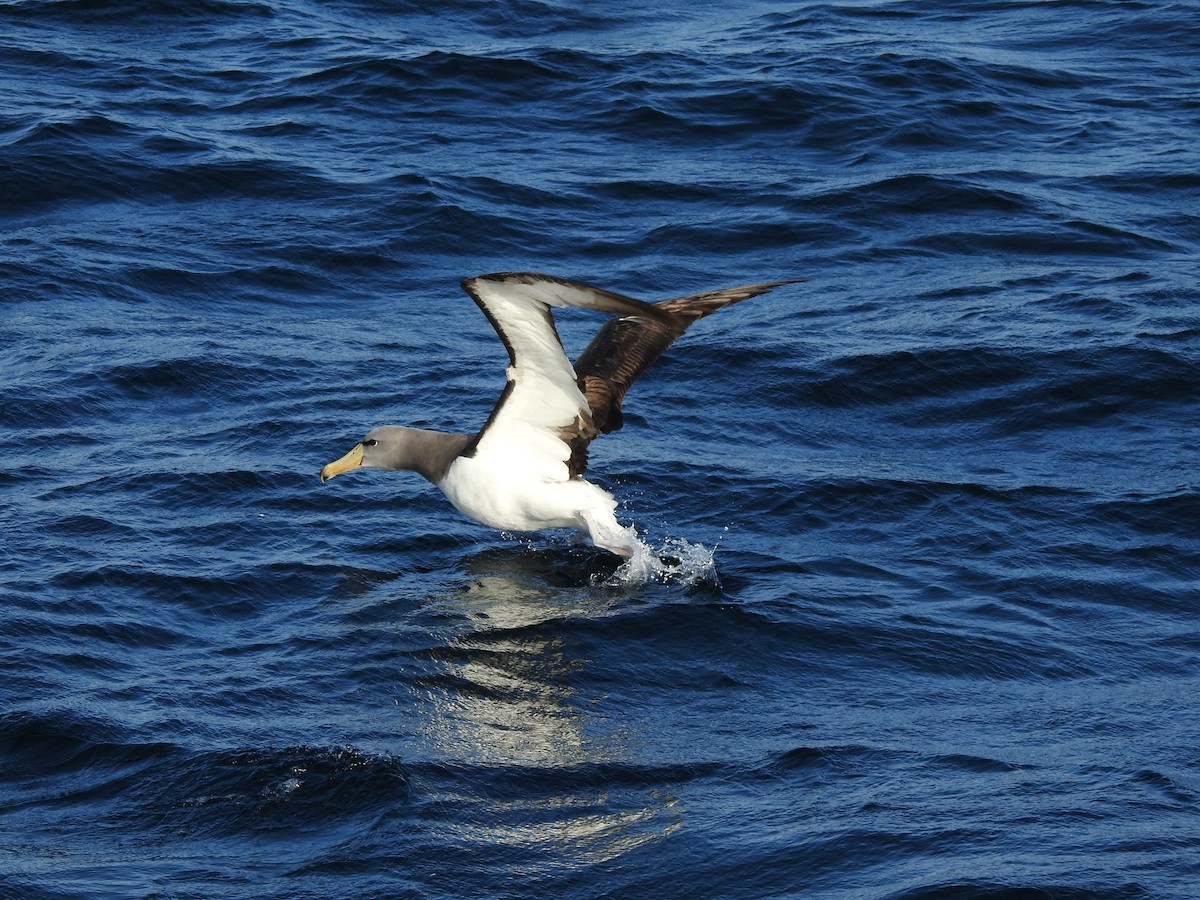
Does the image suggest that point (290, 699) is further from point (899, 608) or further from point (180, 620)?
point (899, 608)

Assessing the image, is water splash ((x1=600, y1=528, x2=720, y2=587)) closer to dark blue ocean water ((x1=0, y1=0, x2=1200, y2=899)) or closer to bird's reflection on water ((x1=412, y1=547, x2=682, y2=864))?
dark blue ocean water ((x1=0, y1=0, x2=1200, y2=899))

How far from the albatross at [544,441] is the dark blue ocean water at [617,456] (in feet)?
1.42

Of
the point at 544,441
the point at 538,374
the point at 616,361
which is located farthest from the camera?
the point at 616,361

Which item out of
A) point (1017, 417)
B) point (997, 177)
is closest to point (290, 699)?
point (1017, 417)

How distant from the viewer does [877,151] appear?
63.6 ft

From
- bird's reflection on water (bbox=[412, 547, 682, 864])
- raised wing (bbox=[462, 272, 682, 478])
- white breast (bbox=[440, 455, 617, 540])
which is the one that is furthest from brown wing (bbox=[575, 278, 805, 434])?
bird's reflection on water (bbox=[412, 547, 682, 864])

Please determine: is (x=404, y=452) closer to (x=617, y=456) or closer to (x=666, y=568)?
(x=617, y=456)

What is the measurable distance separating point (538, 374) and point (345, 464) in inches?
77.8

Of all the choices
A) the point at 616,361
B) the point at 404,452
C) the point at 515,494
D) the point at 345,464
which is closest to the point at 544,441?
the point at 515,494

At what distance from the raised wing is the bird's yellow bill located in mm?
990

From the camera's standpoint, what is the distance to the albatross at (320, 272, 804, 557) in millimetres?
10727

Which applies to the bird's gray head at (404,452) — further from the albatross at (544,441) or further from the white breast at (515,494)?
the white breast at (515,494)

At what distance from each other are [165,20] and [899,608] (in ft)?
53.5

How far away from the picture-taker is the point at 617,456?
13.0 metres
